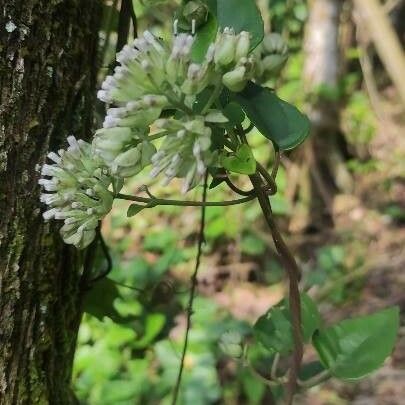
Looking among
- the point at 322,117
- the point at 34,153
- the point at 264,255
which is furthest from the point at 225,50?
the point at 322,117

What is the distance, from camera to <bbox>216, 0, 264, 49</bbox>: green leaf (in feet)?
2.40

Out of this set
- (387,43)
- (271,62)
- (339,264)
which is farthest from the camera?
(339,264)

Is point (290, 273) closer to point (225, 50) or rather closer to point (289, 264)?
Result: point (289, 264)

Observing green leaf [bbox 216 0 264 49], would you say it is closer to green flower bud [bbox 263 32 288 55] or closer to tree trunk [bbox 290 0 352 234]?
green flower bud [bbox 263 32 288 55]

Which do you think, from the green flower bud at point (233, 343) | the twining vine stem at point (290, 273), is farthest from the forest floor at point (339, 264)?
the twining vine stem at point (290, 273)

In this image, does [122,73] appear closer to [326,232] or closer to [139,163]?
[139,163]

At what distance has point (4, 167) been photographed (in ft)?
2.38

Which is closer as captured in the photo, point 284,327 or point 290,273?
point 290,273

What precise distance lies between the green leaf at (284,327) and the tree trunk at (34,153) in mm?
266

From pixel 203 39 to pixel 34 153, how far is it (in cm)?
21

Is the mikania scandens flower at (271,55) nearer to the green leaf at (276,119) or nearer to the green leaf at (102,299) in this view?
the green leaf at (276,119)

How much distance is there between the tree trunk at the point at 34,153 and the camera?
0.73m

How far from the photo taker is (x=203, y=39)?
73 centimetres

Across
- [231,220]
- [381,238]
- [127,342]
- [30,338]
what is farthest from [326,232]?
[30,338]
